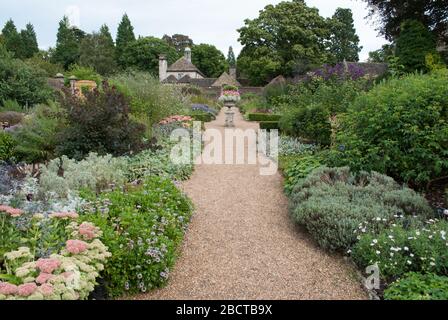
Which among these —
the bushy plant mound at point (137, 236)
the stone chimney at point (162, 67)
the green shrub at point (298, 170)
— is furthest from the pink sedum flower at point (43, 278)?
the stone chimney at point (162, 67)

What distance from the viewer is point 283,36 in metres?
37.6

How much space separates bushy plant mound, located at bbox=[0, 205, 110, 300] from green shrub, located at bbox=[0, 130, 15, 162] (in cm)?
501

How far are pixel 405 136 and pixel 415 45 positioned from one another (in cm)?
1389

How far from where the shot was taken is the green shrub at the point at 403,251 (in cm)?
351

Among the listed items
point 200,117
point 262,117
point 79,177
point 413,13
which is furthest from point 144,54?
point 79,177

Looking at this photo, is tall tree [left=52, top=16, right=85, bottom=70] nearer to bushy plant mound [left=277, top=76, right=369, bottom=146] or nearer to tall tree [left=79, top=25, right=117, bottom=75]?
tall tree [left=79, top=25, right=117, bottom=75]

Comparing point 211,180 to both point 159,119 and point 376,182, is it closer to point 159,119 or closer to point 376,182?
point 376,182

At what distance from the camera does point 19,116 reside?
1240 centimetres

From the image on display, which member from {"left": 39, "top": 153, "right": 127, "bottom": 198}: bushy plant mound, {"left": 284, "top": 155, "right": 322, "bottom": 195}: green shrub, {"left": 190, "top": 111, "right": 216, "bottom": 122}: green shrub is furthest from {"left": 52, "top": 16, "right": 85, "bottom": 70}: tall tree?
{"left": 284, "top": 155, "right": 322, "bottom": 195}: green shrub

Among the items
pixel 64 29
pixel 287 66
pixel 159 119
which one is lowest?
pixel 159 119

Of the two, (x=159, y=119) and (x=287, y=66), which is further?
(x=287, y=66)

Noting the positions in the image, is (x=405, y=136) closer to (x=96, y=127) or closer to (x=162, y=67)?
(x=96, y=127)

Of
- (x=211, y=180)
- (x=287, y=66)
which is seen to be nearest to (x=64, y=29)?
(x=287, y=66)
